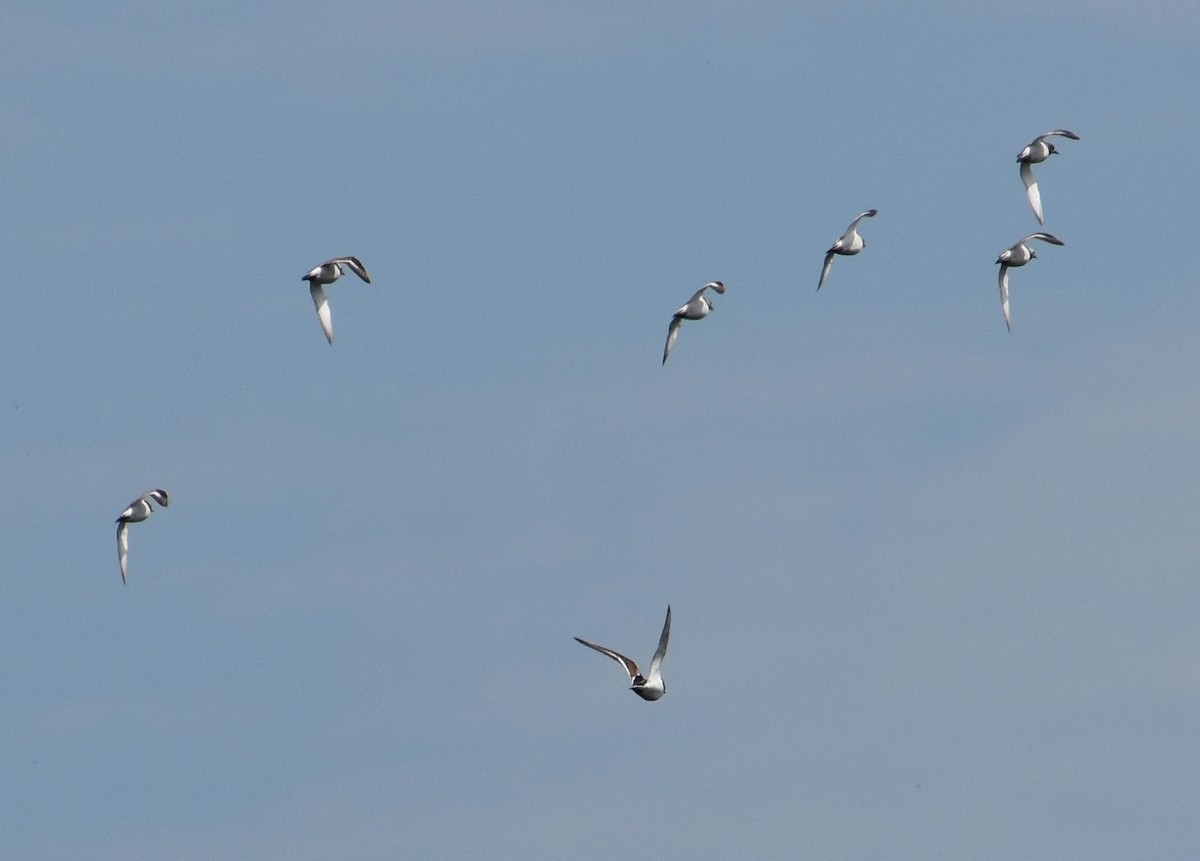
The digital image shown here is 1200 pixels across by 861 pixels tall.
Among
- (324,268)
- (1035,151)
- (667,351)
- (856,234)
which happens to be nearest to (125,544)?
(324,268)

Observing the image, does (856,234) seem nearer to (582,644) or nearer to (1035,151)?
(1035,151)

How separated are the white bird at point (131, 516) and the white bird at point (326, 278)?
10.5 metres

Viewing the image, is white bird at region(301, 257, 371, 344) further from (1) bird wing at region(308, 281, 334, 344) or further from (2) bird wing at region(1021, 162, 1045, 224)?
(2) bird wing at region(1021, 162, 1045, 224)

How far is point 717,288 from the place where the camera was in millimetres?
120312

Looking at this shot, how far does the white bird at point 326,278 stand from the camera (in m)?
119

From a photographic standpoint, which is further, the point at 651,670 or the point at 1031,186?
the point at 1031,186

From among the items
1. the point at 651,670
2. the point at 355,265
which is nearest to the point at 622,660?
the point at 651,670

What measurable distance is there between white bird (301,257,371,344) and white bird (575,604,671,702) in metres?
21.3

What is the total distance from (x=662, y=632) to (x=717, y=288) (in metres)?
20.1

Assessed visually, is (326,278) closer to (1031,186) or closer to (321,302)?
(321,302)

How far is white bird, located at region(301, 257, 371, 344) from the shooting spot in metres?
119

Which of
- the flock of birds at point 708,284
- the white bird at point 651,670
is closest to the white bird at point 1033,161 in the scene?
the flock of birds at point 708,284

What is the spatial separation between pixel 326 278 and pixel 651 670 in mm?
26673

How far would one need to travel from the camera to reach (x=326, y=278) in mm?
120938
